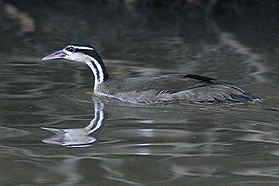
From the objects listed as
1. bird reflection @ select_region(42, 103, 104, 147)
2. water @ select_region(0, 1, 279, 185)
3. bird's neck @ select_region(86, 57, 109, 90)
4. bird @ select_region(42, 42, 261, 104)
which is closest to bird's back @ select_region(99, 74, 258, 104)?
bird @ select_region(42, 42, 261, 104)

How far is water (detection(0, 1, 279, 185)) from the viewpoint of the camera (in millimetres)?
7457

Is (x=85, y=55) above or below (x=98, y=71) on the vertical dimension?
above

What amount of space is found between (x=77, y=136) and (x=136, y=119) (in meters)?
1.00

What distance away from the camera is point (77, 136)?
8.78 m

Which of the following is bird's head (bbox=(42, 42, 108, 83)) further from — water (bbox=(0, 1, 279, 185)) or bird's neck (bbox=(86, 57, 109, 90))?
water (bbox=(0, 1, 279, 185))

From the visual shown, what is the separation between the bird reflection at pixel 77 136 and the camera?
845cm

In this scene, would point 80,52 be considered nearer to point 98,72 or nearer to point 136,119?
point 98,72

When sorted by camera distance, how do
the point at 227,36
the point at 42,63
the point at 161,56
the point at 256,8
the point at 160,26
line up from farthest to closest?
1. the point at 256,8
2. the point at 160,26
3. the point at 227,36
4. the point at 161,56
5. the point at 42,63

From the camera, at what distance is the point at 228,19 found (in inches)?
791

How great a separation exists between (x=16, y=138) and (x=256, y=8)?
14708 mm

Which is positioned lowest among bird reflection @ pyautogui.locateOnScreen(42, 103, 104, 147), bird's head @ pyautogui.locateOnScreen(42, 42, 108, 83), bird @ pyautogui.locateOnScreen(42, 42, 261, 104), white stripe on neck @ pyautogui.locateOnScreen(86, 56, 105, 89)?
bird reflection @ pyautogui.locateOnScreen(42, 103, 104, 147)

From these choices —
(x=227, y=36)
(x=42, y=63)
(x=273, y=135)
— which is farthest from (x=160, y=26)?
(x=273, y=135)

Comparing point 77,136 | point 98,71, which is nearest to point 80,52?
point 98,71

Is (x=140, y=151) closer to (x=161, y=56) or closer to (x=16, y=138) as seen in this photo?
(x=16, y=138)
